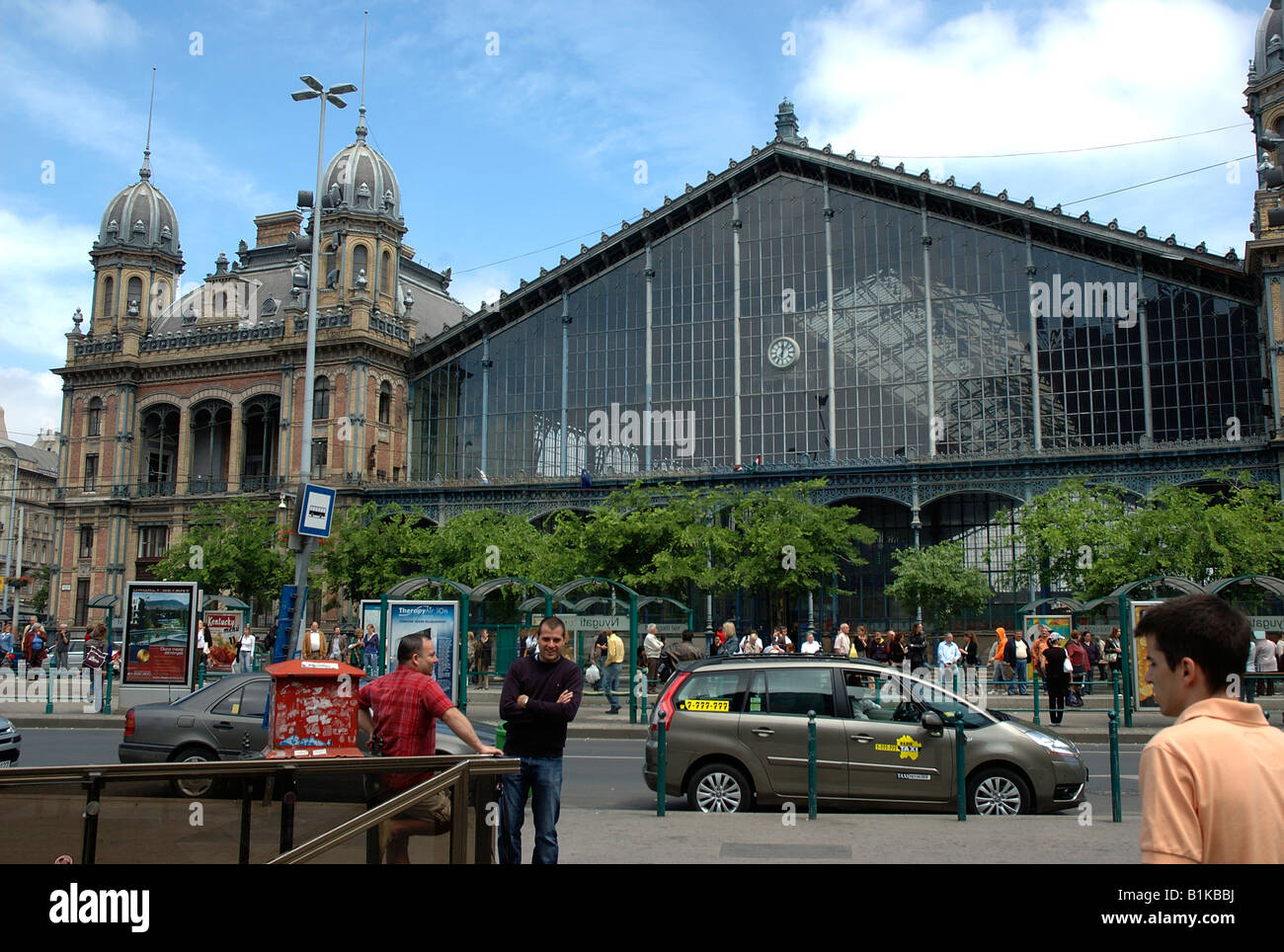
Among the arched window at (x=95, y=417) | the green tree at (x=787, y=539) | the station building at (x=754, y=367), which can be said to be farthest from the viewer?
the arched window at (x=95, y=417)

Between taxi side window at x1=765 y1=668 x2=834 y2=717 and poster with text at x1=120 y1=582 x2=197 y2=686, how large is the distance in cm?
1573

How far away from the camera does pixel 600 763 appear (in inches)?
704

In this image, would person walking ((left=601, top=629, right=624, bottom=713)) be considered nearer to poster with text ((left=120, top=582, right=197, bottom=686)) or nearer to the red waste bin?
poster with text ((left=120, top=582, right=197, bottom=686))

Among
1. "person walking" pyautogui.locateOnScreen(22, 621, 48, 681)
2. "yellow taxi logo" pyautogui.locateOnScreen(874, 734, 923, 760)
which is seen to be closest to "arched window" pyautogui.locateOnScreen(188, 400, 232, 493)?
"person walking" pyautogui.locateOnScreen(22, 621, 48, 681)

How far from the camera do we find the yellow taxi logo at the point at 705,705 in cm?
1280

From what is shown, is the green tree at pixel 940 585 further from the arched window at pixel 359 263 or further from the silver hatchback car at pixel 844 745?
the arched window at pixel 359 263

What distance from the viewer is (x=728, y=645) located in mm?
27016

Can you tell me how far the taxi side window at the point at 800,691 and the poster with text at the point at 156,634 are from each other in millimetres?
15730

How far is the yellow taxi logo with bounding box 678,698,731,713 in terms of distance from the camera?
12797mm

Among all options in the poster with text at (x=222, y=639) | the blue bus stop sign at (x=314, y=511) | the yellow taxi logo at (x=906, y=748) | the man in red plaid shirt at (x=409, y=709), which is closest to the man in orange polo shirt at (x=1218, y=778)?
the man in red plaid shirt at (x=409, y=709)

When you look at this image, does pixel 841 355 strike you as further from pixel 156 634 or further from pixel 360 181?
pixel 156 634
